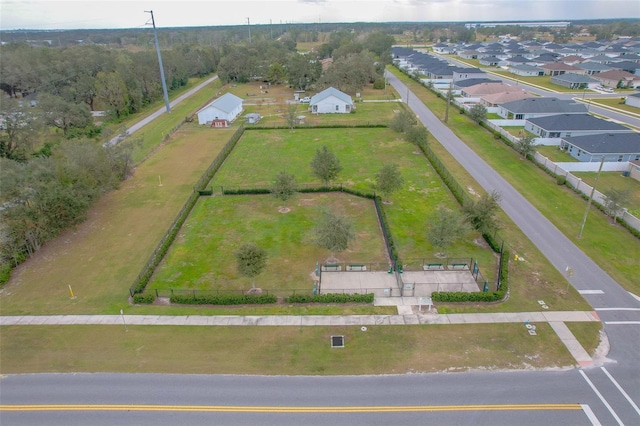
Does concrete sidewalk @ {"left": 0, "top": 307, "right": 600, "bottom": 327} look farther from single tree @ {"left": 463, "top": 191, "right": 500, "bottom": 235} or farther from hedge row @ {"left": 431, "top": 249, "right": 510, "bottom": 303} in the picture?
single tree @ {"left": 463, "top": 191, "right": 500, "bottom": 235}

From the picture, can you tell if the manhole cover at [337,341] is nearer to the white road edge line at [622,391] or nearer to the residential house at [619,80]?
the white road edge line at [622,391]

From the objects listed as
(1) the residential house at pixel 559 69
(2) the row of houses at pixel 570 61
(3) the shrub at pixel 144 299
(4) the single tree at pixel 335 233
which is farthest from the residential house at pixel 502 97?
(3) the shrub at pixel 144 299

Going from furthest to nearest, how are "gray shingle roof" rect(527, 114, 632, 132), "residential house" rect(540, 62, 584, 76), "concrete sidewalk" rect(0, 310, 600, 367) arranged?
"residential house" rect(540, 62, 584, 76) < "gray shingle roof" rect(527, 114, 632, 132) < "concrete sidewalk" rect(0, 310, 600, 367)

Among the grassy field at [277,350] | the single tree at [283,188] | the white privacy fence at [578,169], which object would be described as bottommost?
the grassy field at [277,350]

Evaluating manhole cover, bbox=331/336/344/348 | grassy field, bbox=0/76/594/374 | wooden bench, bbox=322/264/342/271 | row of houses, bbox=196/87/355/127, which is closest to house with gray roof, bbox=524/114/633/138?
grassy field, bbox=0/76/594/374

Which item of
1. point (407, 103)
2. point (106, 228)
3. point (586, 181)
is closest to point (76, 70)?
point (106, 228)

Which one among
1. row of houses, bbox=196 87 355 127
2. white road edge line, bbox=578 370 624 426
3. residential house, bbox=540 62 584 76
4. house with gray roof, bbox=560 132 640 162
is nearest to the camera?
white road edge line, bbox=578 370 624 426

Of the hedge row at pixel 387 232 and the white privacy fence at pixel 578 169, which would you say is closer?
the hedge row at pixel 387 232

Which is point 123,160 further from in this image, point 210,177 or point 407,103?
point 407,103
